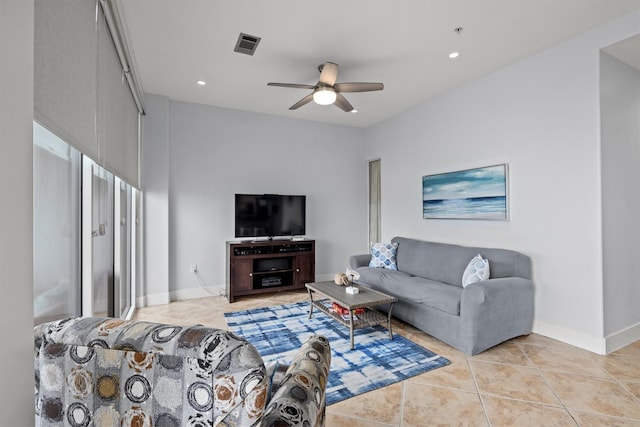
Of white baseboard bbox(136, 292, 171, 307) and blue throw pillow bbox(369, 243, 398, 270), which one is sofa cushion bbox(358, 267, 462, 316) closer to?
blue throw pillow bbox(369, 243, 398, 270)

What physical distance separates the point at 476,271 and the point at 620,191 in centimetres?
148

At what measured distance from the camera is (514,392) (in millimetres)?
2107

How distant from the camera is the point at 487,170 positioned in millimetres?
3549

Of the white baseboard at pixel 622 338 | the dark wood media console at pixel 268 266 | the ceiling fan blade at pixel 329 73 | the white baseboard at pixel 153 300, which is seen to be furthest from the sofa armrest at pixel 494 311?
the white baseboard at pixel 153 300

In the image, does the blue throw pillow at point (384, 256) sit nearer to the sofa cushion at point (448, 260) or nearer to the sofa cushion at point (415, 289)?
the sofa cushion at point (448, 260)

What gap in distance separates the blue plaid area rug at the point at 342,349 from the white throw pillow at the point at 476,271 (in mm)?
901


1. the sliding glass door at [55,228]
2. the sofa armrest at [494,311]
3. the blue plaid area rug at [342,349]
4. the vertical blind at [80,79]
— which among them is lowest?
the blue plaid area rug at [342,349]

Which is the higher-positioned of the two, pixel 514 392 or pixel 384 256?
pixel 384 256

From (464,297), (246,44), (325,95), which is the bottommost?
(464,297)

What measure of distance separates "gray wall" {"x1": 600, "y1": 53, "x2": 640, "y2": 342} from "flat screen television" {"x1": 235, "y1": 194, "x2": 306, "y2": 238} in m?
3.71

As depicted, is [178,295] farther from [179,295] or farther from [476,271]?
[476,271]

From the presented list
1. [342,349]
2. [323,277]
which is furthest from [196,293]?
[342,349]

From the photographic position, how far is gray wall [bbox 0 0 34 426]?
0.78m

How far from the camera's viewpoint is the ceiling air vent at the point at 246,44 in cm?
275
